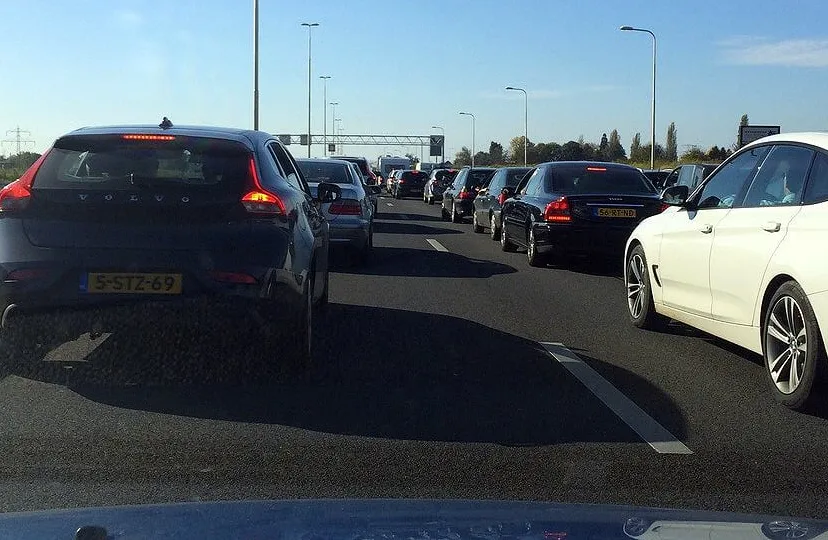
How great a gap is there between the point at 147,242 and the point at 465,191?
2223 cm

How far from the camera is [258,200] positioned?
6.54 meters

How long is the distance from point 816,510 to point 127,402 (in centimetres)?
378

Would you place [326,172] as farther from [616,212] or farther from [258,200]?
[258,200]

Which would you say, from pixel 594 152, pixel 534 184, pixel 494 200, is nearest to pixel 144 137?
pixel 534 184

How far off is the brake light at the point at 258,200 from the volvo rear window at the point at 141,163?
5 cm

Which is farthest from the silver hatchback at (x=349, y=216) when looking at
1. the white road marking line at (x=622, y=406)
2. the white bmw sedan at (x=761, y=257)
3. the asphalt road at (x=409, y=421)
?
the white road marking line at (x=622, y=406)

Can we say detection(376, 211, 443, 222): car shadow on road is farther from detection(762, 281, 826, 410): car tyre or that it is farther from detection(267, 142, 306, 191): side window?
detection(762, 281, 826, 410): car tyre

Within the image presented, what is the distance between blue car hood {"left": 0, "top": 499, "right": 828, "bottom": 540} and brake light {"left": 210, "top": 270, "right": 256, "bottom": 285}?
3.01 metres

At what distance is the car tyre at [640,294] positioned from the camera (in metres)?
9.05

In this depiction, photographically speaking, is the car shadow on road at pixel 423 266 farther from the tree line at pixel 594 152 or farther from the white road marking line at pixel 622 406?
the tree line at pixel 594 152

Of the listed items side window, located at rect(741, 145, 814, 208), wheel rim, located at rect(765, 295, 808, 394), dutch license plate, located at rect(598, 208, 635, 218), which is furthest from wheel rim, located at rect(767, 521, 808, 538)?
dutch license plate, located at rect(598, 208, 635, 218)

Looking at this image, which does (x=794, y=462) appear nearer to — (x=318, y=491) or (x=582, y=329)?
(x=318, y=491)

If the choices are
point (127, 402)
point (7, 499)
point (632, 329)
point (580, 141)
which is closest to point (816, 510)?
point (7, 499)

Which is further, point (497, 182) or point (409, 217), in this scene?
Answer: point (409, 217)
